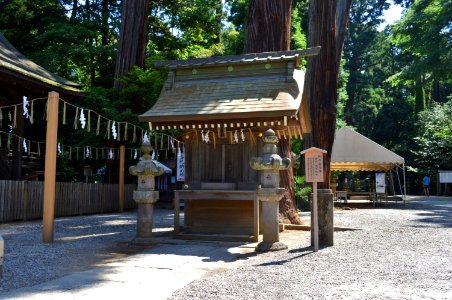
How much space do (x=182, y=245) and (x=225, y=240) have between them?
3.74ft

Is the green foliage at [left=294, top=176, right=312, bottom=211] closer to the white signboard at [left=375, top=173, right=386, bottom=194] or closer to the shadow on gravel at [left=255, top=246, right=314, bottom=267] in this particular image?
the white signboard at [left=375, top=173, right=386, bottom=194]

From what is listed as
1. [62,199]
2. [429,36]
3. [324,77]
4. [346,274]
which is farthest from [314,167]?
[429,36]

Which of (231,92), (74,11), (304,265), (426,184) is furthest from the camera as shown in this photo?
(426,184)

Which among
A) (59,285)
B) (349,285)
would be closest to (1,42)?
(59,285)

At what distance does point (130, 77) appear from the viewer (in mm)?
19000

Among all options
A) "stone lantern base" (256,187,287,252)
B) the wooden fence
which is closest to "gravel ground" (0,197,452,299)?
"stone lantern base" (256,187,287,252)

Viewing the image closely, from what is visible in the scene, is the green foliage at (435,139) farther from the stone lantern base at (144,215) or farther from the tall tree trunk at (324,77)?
the stone lantern base at (144,215)

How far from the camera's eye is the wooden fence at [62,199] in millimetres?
13133

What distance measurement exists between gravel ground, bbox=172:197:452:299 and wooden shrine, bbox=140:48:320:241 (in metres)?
2.08

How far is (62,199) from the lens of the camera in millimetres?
15484

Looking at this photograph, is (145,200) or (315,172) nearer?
(315,172)

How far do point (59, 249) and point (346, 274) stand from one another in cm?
532

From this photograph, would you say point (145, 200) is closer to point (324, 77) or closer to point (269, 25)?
point (269, 25)

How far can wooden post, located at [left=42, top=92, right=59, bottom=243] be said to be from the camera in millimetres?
8898
